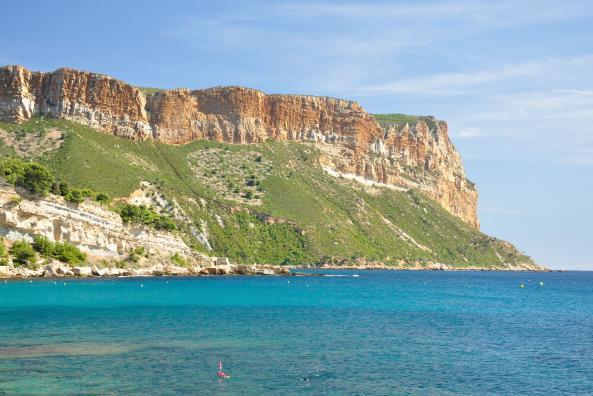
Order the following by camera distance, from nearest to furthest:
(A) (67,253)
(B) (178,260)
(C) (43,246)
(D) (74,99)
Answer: (C) (43,246) < (A) (67,253) < (B) (178,260) < (D) (74,99)

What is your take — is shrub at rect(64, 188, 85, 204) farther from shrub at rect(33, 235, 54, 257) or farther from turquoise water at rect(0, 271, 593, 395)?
turquoise water at rect(0, 271, 593, 395)

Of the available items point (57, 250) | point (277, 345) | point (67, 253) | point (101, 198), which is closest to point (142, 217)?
point (101, 198)

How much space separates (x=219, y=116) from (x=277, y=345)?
127249 mm

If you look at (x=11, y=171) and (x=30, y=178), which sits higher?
(x=11, y=171)

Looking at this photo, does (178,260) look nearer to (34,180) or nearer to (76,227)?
(76,227)

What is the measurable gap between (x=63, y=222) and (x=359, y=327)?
1856 inches

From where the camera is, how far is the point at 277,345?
3475 cm

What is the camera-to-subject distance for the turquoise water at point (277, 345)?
25.8 meters

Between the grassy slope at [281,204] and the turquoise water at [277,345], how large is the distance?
53191 millimetres

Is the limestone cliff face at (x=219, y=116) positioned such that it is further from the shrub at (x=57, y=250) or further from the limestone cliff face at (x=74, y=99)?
the shrub at (x=57, y=250)

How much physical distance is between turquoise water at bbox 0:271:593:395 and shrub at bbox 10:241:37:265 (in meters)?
10.9

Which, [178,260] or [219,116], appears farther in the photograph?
[219,116]

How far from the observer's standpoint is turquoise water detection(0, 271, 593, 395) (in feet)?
84.6

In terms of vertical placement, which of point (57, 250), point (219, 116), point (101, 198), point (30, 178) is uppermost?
point (219, 116)
